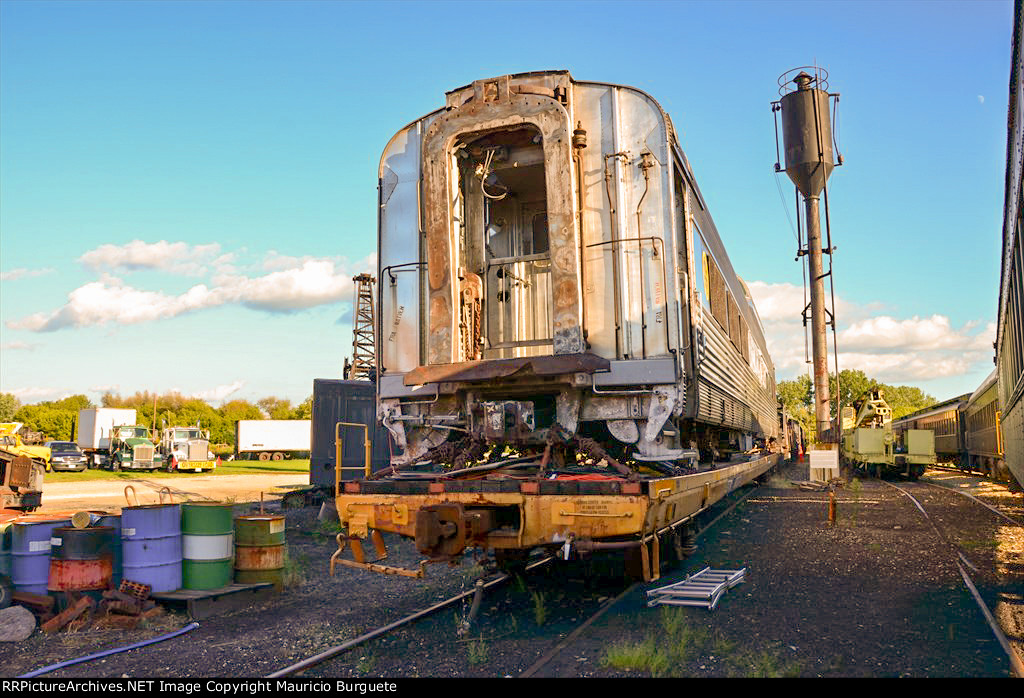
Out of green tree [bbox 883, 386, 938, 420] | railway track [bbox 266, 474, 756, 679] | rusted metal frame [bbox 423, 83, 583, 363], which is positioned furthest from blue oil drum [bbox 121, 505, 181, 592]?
green tree [bbox 883, 386, 938, 420]

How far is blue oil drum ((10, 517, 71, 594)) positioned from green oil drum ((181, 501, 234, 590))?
1.12m

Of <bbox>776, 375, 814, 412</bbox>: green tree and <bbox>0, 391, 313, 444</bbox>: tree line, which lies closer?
<bbox>0, 391, 313, 444</bbox>: tree line

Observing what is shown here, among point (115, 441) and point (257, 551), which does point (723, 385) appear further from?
point (115, 441)

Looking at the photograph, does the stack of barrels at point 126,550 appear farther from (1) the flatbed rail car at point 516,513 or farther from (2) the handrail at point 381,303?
(2) the handrail at point 381,303

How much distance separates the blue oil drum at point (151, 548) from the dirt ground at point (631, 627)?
487 millimetres

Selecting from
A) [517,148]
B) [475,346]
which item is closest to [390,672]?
[475,346]

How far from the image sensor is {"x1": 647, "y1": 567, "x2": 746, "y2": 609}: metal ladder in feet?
21.6

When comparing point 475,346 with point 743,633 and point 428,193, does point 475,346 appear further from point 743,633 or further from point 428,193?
point 743,633

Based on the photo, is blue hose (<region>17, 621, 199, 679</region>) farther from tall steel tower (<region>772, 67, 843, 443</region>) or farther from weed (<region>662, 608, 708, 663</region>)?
tall steel tower (<region>772, 67, 843, 443</region>)

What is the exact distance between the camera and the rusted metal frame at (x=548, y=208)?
6.89m

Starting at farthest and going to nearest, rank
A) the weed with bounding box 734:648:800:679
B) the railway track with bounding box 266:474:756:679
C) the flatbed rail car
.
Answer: the flatbed rail car < the railway track with bounding box 266:474:756:679 < the weed with bounding box 734:648:800:679

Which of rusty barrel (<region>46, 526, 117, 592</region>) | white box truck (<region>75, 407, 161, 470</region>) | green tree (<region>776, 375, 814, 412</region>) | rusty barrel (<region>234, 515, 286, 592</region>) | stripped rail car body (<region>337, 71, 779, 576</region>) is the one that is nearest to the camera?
stripped rail car body (<region>337, 71, 779, 576</region>)

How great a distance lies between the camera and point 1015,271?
1097cm

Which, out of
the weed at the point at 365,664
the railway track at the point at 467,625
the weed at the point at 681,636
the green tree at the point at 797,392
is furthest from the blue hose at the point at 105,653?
the green tree at the point at 797,392
